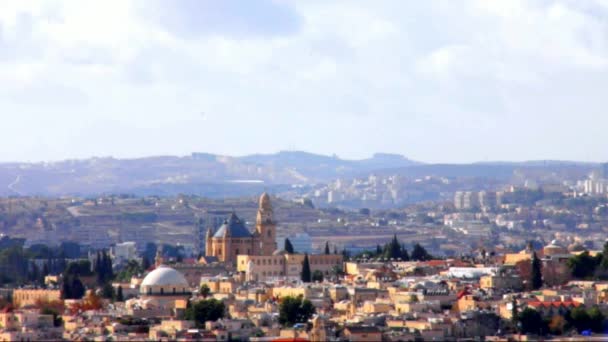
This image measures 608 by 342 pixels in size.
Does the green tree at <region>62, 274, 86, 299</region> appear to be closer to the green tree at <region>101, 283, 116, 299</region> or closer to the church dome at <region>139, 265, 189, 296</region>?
the green tree at <region>101, 283, 116, 299</region>

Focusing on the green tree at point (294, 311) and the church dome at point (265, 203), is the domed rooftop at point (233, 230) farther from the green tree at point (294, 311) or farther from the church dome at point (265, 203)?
the green tree at point (294, 311)

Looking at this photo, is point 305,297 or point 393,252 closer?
point 305,297

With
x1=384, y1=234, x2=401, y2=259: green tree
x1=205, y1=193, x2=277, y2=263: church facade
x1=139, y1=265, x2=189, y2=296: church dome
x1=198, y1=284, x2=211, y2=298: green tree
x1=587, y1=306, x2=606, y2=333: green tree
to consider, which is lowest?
x1=587, y1=306, x2=606, y2=333: green tree

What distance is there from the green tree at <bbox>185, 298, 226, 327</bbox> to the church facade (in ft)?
82.4

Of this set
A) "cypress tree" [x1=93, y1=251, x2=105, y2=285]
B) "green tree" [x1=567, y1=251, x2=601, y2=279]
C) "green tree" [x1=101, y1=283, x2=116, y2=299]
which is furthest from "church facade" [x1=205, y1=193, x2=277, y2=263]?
"green tree" [x1=567, y1=251, x2=601, y2=279]

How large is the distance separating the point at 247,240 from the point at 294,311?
92.2 ft

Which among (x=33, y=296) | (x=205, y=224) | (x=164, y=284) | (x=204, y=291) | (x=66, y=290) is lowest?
(x=33, y=296)

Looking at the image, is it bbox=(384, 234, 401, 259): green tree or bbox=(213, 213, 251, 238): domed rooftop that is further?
bbox=(213, 213, 251, 238): domed rooftop

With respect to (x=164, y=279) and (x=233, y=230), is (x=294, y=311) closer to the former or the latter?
(x=164, y=279)

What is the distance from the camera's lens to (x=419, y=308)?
68.2 m

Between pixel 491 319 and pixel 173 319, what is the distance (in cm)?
911

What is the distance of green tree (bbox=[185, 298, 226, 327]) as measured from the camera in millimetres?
65625

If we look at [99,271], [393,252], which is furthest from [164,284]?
[393,252]

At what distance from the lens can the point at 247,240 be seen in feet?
309
